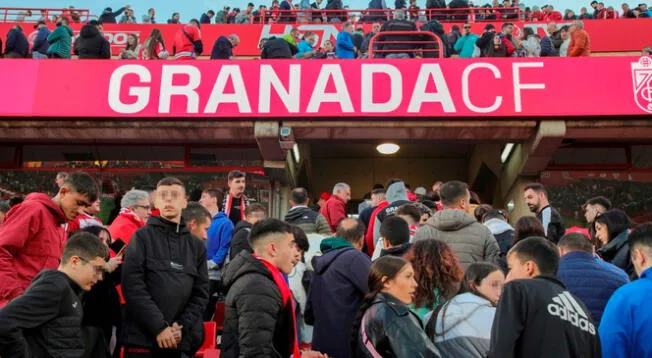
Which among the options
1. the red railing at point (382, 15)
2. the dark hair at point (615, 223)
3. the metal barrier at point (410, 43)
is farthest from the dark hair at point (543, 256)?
the red railing at point (382, 15)

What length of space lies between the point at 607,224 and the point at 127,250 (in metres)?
4.27

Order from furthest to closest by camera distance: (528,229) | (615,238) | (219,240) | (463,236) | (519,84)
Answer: (519,84)
(219,240)
(615,238)
(528,229)
(463,236)

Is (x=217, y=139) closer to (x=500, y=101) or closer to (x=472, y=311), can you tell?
(x=500, y=101)

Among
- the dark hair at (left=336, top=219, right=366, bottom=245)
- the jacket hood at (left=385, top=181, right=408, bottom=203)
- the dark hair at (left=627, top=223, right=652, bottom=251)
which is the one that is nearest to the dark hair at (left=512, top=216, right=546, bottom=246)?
the dark hair at (left=336, top=219, right=366, bottom=245)

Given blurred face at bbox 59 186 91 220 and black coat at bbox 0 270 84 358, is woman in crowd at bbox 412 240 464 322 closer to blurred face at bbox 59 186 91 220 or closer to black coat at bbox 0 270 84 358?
black coat at bbox 0 270 84 358

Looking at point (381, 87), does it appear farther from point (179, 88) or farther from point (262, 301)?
point (262, 301)

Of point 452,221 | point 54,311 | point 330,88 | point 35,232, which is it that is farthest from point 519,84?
point 54,311

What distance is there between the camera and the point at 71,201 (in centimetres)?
518

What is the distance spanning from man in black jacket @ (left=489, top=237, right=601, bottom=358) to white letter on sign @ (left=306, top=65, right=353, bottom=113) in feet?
29.0

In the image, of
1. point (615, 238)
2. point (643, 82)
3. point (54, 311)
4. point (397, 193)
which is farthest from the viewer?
point (643, 82)

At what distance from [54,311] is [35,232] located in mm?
935

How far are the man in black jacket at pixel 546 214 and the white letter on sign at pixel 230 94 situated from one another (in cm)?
592

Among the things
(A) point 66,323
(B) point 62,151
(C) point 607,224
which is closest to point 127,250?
(A) point 66,323

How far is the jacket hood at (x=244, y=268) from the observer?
461cm
